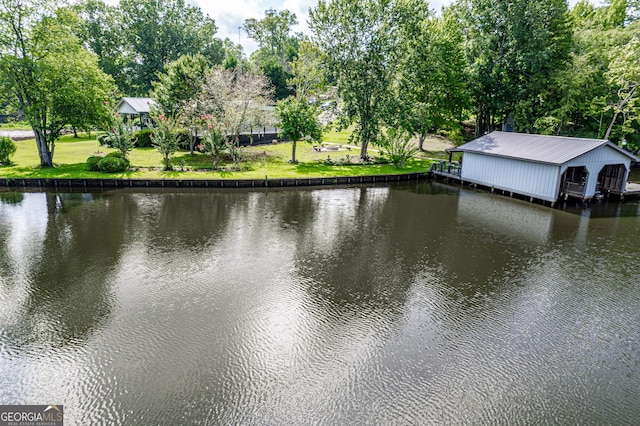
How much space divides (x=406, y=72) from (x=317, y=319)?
3085cm

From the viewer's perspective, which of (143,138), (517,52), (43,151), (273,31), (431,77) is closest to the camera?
(43,151)

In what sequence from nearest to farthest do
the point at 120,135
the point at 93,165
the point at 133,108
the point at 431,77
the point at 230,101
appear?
the point at 93,165, the point at 120,135, the point at 230,101, the point at 431,77, the point at 133,108

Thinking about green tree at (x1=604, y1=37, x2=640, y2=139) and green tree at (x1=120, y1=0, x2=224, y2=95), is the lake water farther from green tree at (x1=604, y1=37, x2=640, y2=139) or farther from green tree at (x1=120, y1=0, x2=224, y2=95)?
green tree at (x1=120, y1=0, x2=224, y2=95)

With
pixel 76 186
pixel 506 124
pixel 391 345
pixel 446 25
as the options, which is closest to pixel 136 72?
pixel 76 186

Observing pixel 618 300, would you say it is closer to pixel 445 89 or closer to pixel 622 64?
pixel 622 64

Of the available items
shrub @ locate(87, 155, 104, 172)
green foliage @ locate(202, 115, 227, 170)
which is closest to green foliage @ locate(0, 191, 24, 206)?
shrub @ locate(87, 155, 104, 172)

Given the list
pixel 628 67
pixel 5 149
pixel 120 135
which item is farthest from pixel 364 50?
pixel 5 149

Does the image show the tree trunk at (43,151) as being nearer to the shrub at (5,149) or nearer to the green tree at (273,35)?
the shrub at (5,149)

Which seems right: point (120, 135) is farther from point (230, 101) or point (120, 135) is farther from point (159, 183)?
point (230, 101)

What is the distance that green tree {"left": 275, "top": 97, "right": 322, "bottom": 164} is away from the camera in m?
34.5

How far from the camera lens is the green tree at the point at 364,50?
34250 millimetres

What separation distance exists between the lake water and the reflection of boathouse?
459cm

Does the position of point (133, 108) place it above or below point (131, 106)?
below

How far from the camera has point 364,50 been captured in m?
34.9
